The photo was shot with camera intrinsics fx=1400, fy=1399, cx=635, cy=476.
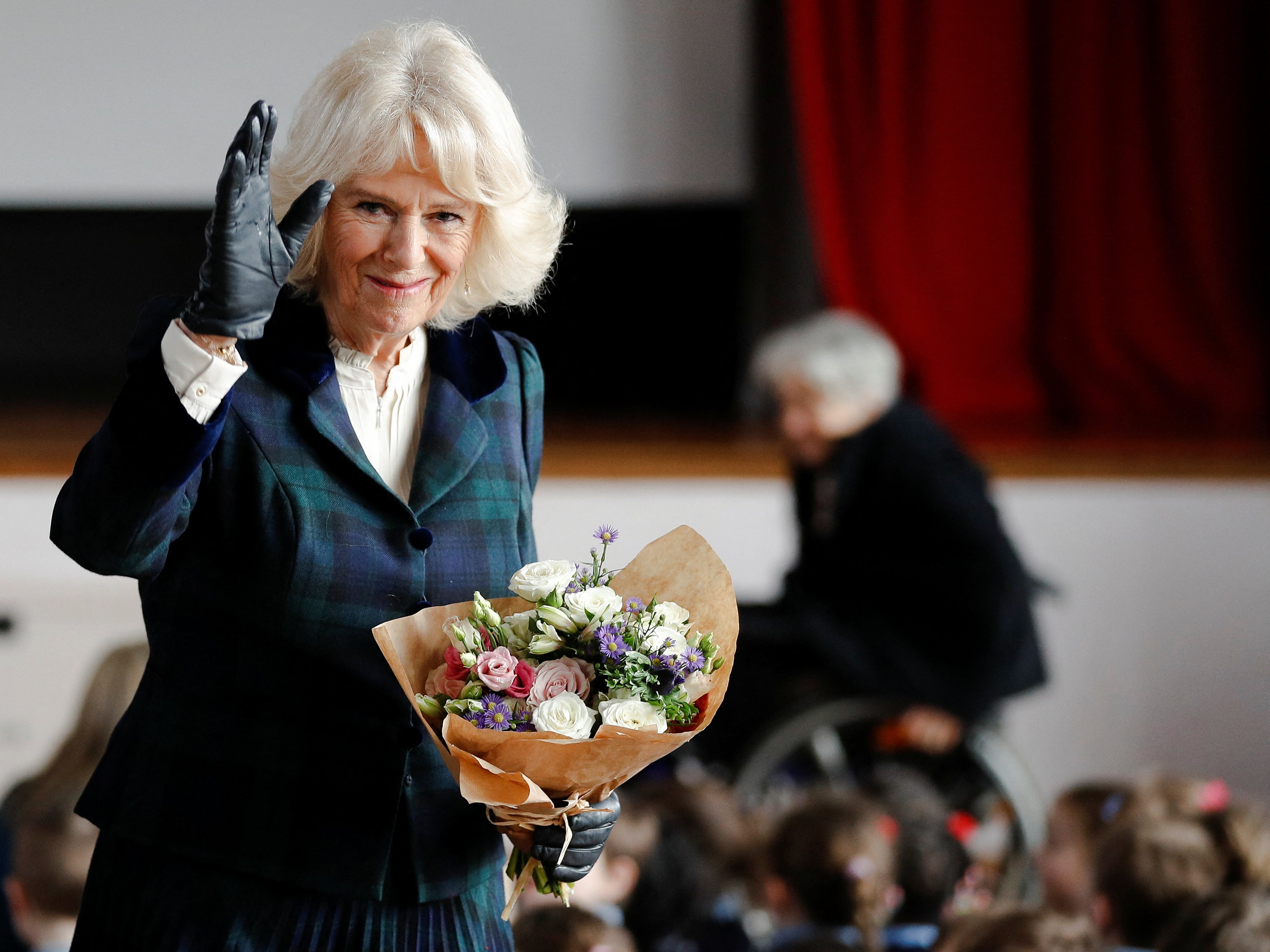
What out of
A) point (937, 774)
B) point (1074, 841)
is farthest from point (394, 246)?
point (937, 774)

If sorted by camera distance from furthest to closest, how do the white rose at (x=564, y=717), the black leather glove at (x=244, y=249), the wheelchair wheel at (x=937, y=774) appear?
the wheelchair wheel at (x=937, y=774), the white rose at (x=564, y=717), the black leather glove at (x=244, y=249)

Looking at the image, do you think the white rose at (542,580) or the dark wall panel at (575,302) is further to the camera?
the dark wall panel at (575,302)

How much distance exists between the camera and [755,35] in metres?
5.23

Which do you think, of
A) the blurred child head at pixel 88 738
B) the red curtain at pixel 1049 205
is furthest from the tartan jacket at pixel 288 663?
the red curtain at pixel 1049 205

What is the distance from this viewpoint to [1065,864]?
8.21 feet

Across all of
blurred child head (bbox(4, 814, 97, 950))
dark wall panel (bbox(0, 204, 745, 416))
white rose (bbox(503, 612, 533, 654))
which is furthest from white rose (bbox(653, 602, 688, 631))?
dark wall panel (bbox(0, 204, 745, 416))

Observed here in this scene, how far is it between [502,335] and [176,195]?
393 cm

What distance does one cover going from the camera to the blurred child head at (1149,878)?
1957mm

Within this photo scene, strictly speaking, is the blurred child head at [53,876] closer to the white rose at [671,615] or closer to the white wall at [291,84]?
the white rose at [671,615]

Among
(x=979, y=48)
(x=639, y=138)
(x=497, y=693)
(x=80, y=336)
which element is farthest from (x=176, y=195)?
(x=497, y=693)

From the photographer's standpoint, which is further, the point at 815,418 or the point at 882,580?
the point at 815,418

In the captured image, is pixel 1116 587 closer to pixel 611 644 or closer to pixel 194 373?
pixel 611 644

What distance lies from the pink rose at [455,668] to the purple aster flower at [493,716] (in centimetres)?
3

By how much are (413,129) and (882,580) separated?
2503mm
